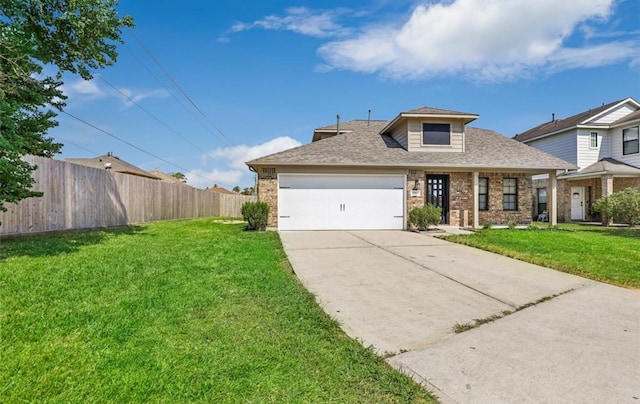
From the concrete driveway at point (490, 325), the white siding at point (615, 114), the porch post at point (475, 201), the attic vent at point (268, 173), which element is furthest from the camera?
the white siding at point (615, 114)

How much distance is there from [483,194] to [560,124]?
10.7 metres

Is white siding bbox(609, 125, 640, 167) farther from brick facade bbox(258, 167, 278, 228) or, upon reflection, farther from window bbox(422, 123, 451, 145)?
brick facade bbox(258, 167, 278, 228)

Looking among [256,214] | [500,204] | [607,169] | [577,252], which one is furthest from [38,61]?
[607,169]

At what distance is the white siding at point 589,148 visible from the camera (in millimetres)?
17438

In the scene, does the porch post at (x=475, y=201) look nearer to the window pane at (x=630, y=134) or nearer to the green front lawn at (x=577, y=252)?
the green front lawn at (x=577, y=252)

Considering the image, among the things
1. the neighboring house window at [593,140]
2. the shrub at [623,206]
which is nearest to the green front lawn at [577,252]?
the shrub at [623,206]

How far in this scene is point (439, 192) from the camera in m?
13.6

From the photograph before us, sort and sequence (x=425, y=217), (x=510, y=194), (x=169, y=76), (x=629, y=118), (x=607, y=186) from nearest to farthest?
1. (x=425, y=217)
2. (x=510, y=194)
3. (x=607, y=186)
4. (x=169, y=76)
5. (x=629, y=118)

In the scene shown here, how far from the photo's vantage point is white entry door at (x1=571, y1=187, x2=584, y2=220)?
1794 cm

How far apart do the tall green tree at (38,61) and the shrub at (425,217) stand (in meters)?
10.2

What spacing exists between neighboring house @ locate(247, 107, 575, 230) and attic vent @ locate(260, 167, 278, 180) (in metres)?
0.04

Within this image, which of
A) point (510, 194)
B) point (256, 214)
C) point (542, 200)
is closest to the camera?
point (256, 214)

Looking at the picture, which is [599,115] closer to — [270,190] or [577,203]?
[577,203]

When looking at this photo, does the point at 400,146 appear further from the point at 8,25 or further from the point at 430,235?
the point at 8,25
